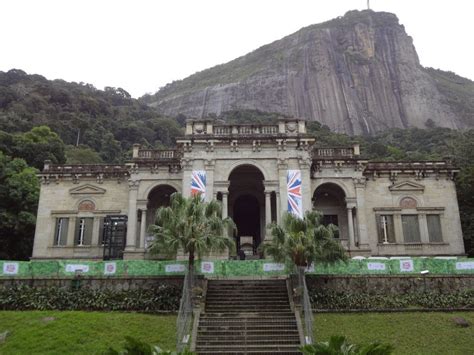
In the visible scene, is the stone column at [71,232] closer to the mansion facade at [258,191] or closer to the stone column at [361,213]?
the mansion facade at [258,191]

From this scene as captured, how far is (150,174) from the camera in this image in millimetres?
34688

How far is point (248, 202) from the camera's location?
39.0m

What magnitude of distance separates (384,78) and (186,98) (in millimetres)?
65057

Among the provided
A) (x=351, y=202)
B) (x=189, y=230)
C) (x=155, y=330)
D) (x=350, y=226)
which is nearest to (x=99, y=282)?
(x=155, y=330)

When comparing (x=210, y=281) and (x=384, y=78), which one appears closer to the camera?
(x=210, y=281)

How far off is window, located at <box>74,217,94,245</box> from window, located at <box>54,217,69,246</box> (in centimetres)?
91

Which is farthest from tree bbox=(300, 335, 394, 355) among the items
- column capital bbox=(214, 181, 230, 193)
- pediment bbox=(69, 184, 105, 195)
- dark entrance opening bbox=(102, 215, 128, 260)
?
pediment bbox=(69, 184, 105, 195)

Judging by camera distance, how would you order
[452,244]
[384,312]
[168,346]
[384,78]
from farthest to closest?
1. [384,78]
2. [452,244]
3. [384,312]
4. [168,346]

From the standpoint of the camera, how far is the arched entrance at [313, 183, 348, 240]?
3534 centimetres

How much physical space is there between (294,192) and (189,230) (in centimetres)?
1133

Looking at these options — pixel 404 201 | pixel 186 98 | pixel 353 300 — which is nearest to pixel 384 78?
pixel 186 98

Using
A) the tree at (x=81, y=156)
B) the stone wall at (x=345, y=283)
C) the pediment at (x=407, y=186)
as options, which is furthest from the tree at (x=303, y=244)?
the tree at (x=81, y=156)

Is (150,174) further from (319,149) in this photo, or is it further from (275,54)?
(275,54)

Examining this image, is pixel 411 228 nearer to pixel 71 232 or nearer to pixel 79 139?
pixel 71 232
